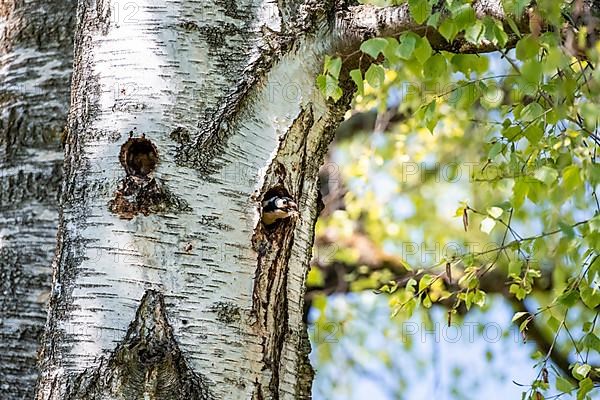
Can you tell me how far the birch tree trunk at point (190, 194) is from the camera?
1.54 m

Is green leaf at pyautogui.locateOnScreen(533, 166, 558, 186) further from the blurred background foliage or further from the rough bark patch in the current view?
the rough bark patch

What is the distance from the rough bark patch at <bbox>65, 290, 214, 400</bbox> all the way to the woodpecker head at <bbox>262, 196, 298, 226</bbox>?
25 cm

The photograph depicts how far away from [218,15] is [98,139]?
12.5 inches

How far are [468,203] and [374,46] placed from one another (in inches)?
31.0

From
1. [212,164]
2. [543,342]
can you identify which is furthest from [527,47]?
[543,342]

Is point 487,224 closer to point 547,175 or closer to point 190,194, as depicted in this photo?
point 547,175

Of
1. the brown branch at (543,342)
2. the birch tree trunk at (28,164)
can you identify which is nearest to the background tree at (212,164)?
the birch tree trunk at (28,164)

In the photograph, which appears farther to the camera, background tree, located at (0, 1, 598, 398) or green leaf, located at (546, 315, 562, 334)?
green leaf, located at (546, 315, 562, 334)

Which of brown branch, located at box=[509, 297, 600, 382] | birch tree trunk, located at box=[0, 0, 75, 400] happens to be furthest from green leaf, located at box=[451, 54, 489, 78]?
brown branch, located at box=[509, 297, 600, 382]

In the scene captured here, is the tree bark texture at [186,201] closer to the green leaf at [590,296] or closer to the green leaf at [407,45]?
the green leaf at [407,45]

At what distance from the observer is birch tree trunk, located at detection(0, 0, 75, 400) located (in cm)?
239

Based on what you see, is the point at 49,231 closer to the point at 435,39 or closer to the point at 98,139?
the point at 98,139

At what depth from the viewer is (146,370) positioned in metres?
1.51

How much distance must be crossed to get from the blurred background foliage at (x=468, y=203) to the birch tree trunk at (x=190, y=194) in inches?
4.8
